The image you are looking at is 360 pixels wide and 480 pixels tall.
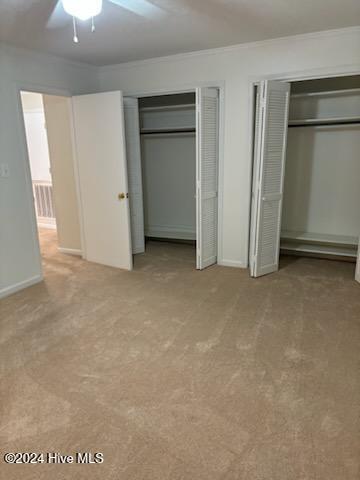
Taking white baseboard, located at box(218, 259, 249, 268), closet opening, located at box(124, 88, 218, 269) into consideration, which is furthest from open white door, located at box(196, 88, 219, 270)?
white baseboard, located at box(218, 259, 249, 268)

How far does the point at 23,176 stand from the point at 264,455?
3.33 metres

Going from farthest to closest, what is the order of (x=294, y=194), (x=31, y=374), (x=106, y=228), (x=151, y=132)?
(x=151, y=132)
(x=294, y=194)
(x=106, y=228)
(x=31, y=374)

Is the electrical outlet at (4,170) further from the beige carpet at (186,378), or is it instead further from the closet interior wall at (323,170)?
the closet interior wall at (323,170)

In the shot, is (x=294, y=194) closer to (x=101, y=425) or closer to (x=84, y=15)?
(x=84, y=15)

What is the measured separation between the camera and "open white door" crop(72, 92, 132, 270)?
12.8 ft

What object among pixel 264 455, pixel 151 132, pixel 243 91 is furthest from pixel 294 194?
pixel 264 455

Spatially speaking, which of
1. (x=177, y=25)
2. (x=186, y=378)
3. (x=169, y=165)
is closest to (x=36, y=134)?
(x=169, y=165)

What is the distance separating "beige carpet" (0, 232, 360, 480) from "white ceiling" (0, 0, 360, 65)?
2.46 meters

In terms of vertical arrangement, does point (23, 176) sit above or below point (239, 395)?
above

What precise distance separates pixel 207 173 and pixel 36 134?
372 cm

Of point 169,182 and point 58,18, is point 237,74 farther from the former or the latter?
point 169,182

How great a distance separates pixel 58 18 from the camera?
2.68 meters

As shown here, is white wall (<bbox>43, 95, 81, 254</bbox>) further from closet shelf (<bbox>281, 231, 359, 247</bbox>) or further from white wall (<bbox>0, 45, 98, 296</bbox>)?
closet shelf (<bbox>281, 231, 359, 247</bbox>)

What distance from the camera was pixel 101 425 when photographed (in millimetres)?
1910
